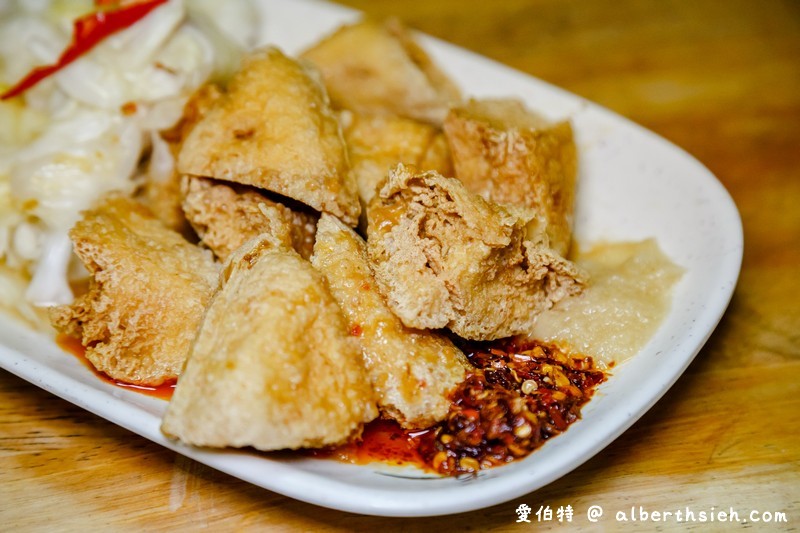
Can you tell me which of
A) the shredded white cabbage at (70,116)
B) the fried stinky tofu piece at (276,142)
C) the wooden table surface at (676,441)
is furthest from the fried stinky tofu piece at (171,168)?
the wooden table surface at (676,441)

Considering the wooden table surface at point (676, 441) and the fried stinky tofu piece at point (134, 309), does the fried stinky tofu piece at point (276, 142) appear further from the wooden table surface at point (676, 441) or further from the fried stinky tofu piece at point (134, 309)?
the wooden table surface at point (676, 441)

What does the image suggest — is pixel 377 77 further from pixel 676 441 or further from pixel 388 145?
pixel 676 441

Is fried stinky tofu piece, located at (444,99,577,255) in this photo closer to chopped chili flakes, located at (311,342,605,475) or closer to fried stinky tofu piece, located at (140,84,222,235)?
chopped chili flakes, located at (311,342,605,475)

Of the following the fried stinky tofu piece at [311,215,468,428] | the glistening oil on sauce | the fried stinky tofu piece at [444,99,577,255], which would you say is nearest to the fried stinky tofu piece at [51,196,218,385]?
the glistening oil on sauce

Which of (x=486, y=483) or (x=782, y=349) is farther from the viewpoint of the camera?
(x=782, y=349)

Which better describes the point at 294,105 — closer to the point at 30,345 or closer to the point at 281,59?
the point at 281,59

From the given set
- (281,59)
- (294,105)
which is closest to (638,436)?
(294,105)
